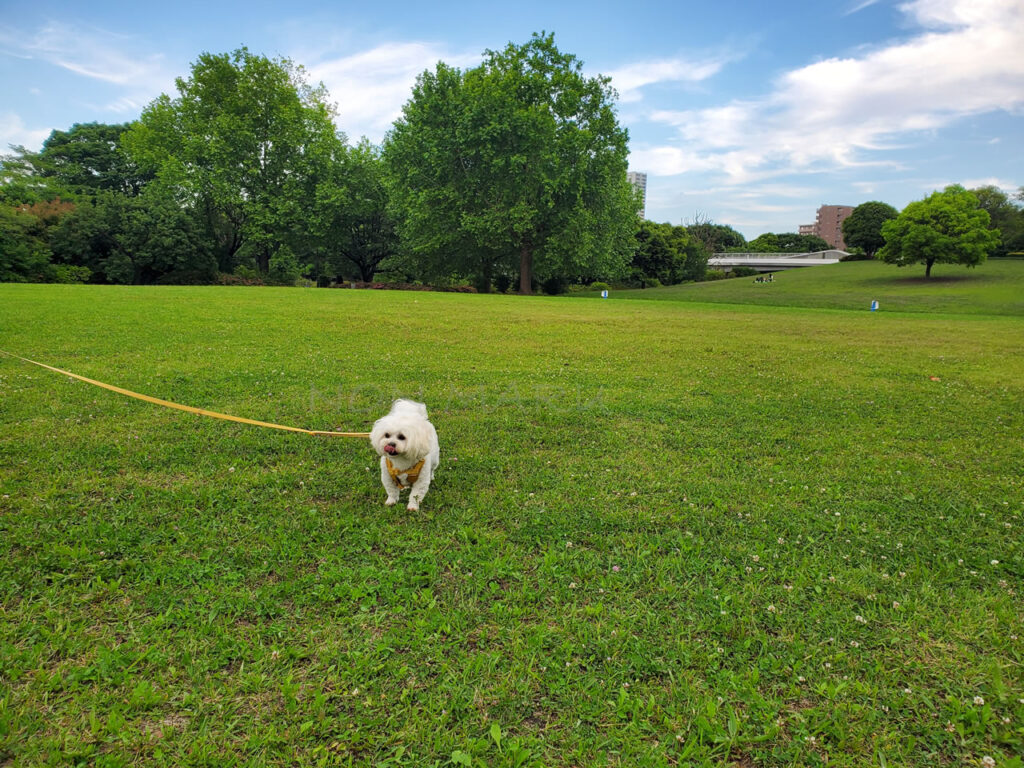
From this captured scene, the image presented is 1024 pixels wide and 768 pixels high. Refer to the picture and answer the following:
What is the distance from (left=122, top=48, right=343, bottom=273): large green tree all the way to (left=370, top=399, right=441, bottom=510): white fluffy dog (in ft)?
141

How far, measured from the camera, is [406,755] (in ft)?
7.61

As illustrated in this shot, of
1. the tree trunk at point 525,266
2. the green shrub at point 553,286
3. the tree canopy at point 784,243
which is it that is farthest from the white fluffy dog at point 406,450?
the tree canopy at point 784,243

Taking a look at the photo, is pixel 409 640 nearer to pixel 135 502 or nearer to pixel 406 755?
pixel 406 755

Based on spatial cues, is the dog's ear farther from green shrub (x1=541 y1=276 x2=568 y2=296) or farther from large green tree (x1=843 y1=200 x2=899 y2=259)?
large green tree (x1=843 y1=200 x2=899 y2=259)

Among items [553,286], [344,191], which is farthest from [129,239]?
[553,286]

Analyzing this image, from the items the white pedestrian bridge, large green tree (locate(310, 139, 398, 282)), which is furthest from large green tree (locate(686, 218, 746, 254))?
large green tree (locate(310, 139, 398, 282))

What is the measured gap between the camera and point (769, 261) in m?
91.4

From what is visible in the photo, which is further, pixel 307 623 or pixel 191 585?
pixel 191 585

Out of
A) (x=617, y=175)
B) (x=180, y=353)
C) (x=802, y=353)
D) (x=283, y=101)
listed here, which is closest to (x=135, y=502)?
(x=180, y=353)

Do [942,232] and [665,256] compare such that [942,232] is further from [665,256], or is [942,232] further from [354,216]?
[354,216]

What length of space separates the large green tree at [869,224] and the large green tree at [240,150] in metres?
76.7

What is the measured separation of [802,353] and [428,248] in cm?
3004

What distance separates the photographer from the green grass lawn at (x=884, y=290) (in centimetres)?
3653

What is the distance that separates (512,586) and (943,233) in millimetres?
67719
